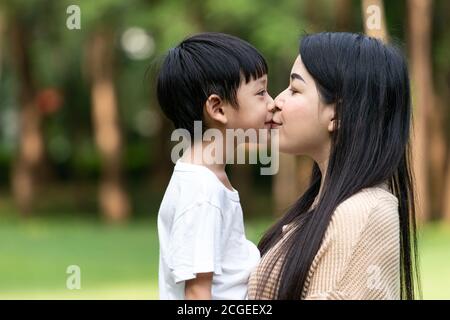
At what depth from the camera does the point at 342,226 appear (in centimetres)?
208

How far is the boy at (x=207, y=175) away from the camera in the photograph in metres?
2.11

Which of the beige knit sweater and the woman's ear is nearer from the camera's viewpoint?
the beige knit sweater

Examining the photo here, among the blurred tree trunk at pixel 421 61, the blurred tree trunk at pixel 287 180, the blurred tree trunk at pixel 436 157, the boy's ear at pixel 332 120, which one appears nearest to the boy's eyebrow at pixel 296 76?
the boy's ear at pixel 332 120

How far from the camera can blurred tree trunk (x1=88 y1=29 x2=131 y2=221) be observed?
Answer: 16609mm

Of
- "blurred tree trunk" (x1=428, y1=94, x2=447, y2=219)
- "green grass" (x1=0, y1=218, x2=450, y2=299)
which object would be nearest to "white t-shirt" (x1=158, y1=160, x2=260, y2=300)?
"green grass" (x1=0, y1=218, x2=450, y2=299)

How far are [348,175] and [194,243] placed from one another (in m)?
0.42

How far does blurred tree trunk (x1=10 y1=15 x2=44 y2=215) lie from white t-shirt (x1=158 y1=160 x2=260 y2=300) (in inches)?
622

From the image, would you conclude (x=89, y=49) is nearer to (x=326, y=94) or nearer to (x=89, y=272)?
(x=89, y=272)

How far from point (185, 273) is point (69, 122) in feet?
80.7

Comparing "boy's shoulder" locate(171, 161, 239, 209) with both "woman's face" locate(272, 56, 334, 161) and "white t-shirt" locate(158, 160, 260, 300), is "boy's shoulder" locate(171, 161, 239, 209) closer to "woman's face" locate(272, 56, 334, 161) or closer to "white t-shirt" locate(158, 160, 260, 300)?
"white t-shirt" locate(158, 160, 260, 300)

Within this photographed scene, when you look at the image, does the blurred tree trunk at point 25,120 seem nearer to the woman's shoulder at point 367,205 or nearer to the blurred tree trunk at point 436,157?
the blurred tree trunk at point 436,157

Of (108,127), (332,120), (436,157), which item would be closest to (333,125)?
(332,120)
